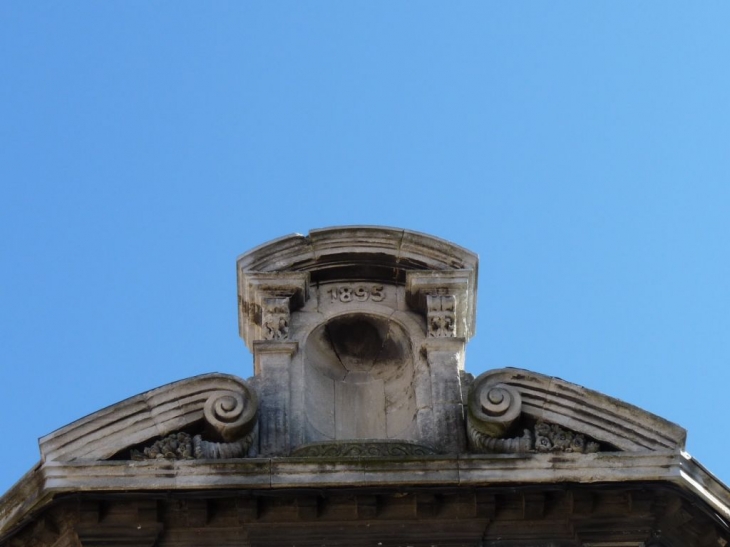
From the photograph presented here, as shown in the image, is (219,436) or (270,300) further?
(270,300)

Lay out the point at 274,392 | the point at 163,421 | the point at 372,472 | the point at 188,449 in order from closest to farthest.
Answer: the point at 372,472 < the point at 188,449 < the point at 163,421 < the point at 274,392

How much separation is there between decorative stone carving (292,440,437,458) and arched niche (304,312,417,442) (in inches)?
27.8

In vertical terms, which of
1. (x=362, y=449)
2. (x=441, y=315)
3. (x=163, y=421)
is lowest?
(x=362, y=449)

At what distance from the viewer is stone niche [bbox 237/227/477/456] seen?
1941 centimetres

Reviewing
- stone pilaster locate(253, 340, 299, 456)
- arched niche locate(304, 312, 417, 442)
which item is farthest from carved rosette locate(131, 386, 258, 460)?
arched niche locate(304, 312, 417, 442)

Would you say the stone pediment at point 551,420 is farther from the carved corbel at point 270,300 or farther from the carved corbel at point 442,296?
the carved corbel at point 270,300

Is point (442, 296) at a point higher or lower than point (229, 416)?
higher

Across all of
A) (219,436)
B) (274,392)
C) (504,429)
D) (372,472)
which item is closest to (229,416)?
(219,436)

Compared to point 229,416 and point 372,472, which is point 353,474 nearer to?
point 372,472

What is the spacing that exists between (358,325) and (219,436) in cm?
237

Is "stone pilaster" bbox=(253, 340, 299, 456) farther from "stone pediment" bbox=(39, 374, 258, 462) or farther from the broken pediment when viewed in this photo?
"stone pediment" bbox=(39, 374, 258, 462)

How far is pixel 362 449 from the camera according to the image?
18484mm

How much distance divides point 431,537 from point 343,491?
82 centimetres

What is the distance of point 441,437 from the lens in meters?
18.8
